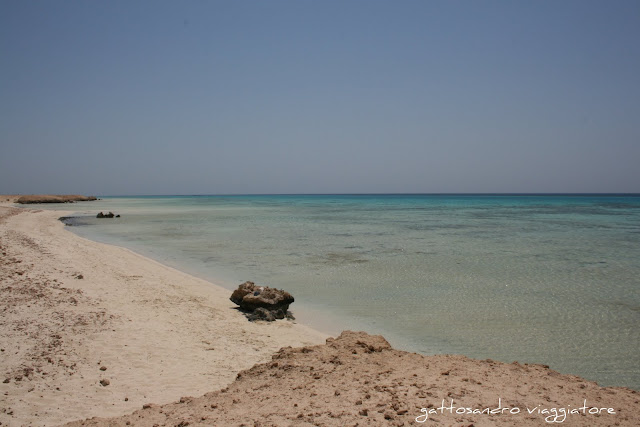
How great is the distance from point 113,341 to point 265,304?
8.23ft

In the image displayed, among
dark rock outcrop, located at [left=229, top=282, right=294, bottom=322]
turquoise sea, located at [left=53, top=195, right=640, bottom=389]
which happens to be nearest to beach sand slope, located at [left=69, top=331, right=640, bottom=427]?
turquoise sea, located at [left=53, top=195, right=640, bottom=389]

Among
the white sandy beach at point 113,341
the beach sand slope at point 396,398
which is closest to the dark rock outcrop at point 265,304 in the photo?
the white sandy beach at point 113,341

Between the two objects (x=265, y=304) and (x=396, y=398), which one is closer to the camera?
(x=396, y=398)

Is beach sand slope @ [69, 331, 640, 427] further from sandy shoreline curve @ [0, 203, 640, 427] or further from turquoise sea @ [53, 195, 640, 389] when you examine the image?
turquoise sea @ [53, 195, 640, 389]

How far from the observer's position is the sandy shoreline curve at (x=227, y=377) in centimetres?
307

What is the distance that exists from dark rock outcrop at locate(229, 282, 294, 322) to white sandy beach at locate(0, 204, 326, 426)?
241mm

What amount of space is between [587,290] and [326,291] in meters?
6.11

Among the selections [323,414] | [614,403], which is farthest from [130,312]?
[614,403]

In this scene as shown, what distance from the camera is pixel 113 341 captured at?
17.7 ft

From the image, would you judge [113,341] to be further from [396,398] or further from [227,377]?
[396,398]

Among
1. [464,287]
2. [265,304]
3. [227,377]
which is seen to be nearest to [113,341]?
[227,377]

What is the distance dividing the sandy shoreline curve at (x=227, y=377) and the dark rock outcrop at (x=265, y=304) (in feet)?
0.82

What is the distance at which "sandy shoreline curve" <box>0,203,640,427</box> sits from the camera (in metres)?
3.07

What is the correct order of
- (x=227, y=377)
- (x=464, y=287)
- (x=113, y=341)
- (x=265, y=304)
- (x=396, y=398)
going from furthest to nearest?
(x=464, y=287), (x=265, y=304), (x=113, y=341), (x=227, y=377), (x=396, y=398)
